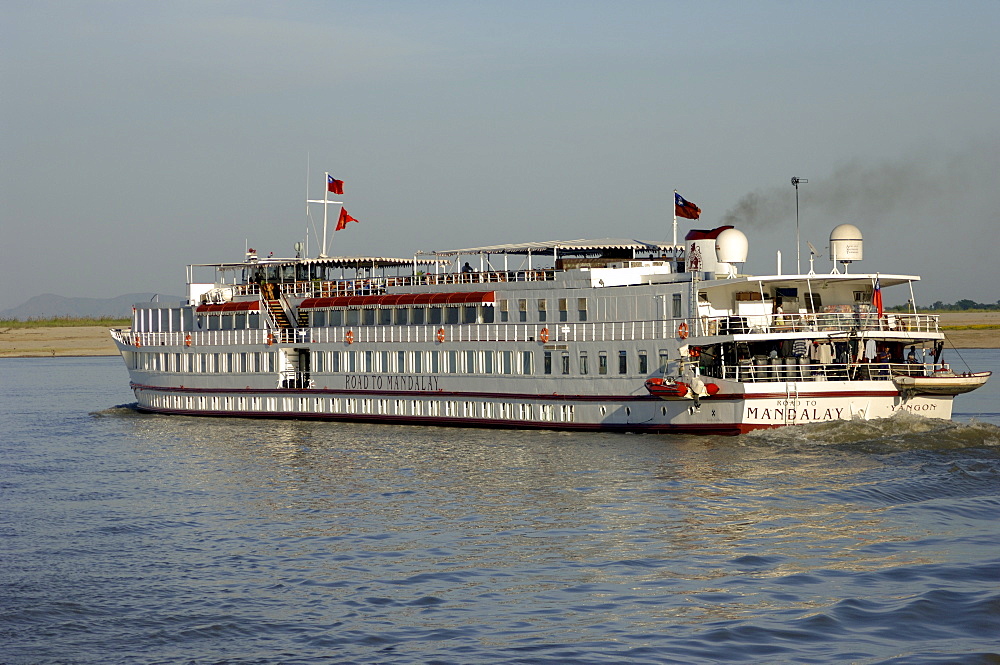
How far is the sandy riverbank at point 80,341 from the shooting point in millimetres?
146000

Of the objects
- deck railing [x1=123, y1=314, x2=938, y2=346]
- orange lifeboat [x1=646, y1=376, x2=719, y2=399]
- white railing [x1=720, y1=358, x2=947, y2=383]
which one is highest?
deck railing [x1=123, y1=314, x2=938, y2=346]

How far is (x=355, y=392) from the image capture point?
192 feet

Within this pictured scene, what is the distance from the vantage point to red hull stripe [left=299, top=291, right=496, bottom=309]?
53.1 m

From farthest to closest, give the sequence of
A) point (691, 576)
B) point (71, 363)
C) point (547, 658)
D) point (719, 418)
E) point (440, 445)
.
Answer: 1. point (71, 363)
2. point (440, 445)
3. point (719, 418)
4. point (691, 576)
5. point (547, 658)

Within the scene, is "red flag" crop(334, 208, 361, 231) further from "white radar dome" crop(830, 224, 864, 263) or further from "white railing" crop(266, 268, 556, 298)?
"white radar dome" crop(830, 224, 864, 263)

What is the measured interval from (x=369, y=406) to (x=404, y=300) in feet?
19.5

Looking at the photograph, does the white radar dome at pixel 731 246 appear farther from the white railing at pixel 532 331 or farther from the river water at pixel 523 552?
the river water at pixel 523 552

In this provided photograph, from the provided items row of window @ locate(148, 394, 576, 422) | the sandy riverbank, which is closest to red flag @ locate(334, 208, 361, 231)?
row of window @ locate(148, 394, 576, 422)

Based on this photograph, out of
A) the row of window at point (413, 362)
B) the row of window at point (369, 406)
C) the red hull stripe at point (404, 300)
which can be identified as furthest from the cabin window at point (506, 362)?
the red hull stripe at point (404, 300)

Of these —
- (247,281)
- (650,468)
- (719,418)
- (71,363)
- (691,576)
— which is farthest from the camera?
(71,363)

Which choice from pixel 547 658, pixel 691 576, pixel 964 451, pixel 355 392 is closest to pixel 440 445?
pixel 355 392

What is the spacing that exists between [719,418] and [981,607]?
22852 millimetres

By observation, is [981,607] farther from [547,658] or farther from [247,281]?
[247,281]

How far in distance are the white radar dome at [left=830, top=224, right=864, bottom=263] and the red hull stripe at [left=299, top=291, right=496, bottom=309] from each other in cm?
1552
